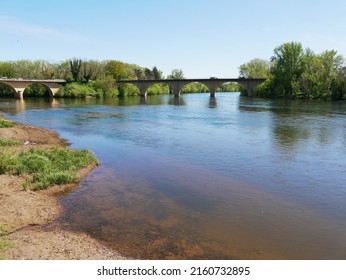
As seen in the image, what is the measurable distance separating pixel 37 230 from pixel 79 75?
348 feet

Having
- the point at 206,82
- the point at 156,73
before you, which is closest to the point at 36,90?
the point at 206,82

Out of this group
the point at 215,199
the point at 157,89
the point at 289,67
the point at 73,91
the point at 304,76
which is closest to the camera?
the point at 215,199

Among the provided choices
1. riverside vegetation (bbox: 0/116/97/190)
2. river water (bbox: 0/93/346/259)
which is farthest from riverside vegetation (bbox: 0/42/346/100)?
riverside vegetation (bbox: 0/116/97/190)

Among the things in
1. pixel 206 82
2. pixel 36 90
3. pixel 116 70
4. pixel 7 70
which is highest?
pixel 116 70

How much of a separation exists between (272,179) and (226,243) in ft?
22.5

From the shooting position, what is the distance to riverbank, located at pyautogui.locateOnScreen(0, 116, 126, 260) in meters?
7.88

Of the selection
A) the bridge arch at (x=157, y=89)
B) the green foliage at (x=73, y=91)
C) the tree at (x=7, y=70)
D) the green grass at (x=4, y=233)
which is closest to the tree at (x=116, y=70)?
the bridge arch at (x=157, y=89)

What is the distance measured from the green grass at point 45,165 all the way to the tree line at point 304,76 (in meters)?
67.0

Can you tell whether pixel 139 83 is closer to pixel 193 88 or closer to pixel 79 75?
pixel 79 75

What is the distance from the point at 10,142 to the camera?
65.5 feet

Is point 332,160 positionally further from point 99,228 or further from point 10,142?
point 10,142

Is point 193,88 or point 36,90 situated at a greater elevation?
point 193,88

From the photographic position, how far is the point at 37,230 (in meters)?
9.69

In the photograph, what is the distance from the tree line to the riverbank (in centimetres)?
7050
